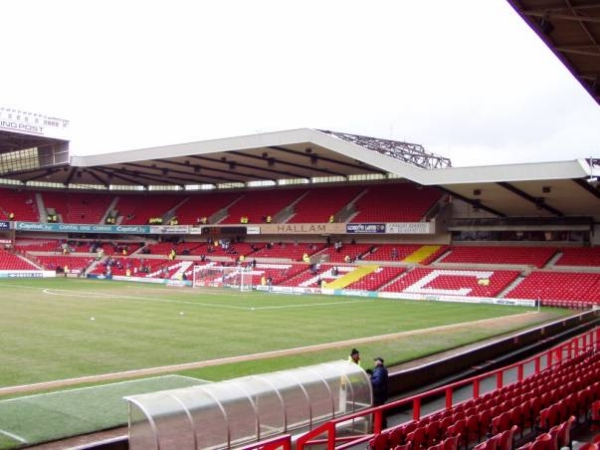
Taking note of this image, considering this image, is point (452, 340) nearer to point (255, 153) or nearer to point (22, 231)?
point (255, 153)

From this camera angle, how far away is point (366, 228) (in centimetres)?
5328

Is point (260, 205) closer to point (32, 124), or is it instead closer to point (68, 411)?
point (32, 124)

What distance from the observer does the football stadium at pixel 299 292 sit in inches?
414

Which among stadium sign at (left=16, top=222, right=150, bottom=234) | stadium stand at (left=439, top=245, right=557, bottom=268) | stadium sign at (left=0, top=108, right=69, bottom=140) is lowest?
stadium stand at (left=439, top=245, right=557, bottom=268)

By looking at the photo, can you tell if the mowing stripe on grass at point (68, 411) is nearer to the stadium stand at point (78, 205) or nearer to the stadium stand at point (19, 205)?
the stadium stand at point (19, 205)

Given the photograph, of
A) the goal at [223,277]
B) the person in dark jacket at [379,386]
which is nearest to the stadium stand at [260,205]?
the goal at [223,277]

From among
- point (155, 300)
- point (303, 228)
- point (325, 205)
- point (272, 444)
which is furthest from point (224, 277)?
point (272, 444)

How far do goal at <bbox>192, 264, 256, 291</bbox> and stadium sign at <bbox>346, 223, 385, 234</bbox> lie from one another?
30.4ft

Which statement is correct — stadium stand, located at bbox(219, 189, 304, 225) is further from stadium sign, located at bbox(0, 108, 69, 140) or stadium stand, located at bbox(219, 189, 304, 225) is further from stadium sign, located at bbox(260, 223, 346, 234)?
stadium sign, located at bbox(0, 108, 69, 140)

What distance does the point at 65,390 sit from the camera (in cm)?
1435

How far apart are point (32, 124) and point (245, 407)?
1795 inches

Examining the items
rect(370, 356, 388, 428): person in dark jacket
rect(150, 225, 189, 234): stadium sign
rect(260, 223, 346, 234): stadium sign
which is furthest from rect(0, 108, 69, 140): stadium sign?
rect(370, 356, 388, 428): person in dark jacket

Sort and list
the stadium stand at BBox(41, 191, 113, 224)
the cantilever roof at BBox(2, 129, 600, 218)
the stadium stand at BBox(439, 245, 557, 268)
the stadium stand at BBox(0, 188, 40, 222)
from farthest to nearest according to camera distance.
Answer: the stadium stand at BBox(41, 191, 113, 224), the stadium stand at BBox(0, 188, 40, 222), the stadium stand at BBox(439, 245, 557, 268), the cantilever roof at BBox(2, 129, 600, 218)

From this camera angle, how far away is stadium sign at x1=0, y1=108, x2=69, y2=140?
157 feet
